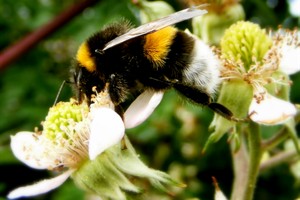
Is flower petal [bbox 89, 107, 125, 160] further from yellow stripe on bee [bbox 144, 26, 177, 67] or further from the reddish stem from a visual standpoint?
the reddish stem

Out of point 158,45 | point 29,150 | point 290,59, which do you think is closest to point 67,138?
point 29,150

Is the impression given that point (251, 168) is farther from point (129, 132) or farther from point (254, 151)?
point (129, 132)

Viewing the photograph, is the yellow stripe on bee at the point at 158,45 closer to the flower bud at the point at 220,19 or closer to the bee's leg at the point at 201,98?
the bee's leg at the point at 201,98

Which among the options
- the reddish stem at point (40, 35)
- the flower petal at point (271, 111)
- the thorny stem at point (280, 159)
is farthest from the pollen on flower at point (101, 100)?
the reddish stem at point (40, 35)

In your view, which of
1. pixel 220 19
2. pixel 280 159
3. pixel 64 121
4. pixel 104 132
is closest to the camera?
pixel 104 132

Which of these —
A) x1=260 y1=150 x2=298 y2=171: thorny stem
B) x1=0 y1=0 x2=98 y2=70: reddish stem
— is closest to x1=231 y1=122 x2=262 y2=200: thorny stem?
x1=260 y1=150 x2=298 y2=171: thorny stem

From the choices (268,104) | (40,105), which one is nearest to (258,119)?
(268,104)

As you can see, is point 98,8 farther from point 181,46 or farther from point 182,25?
point 181,46
